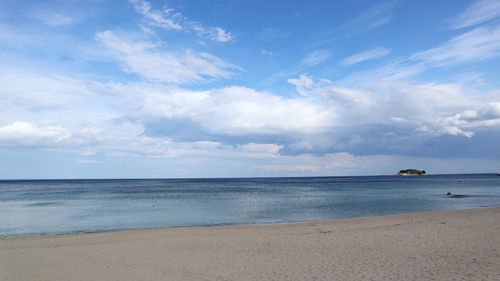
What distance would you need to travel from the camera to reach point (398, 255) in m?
14.7

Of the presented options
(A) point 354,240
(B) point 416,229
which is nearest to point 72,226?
(A) point 354,240

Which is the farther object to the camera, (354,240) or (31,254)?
(354,240)

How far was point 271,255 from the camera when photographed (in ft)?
50.8

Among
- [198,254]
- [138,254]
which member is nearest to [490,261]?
[198,254]

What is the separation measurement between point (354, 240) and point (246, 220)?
15.9 meters

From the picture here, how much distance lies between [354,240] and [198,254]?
7266 millimetres

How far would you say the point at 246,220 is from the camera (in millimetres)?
33469

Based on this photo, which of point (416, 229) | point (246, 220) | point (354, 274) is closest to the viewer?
point (354, 274)

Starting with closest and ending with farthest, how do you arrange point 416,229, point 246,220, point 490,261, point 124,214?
point 490,261 < point 416,229 < point 246,220 < point 124,214

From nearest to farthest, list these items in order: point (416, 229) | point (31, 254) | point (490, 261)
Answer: point (490, 261) → point (31, 254) → point (416, 229)

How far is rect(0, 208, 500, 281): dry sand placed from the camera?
1236 cm

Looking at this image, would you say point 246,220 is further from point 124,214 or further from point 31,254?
point 31,254

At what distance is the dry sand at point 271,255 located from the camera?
12.4 m

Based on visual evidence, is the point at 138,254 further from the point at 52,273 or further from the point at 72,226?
the point at 72,226
